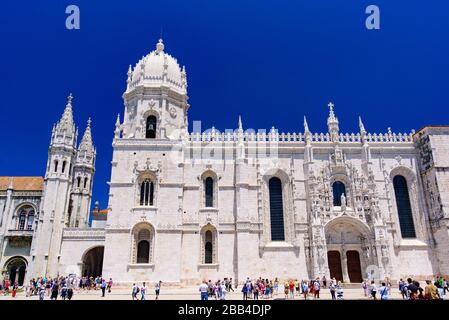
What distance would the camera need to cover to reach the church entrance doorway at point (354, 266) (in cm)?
3080

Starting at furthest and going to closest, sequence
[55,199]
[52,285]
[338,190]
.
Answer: [55,199], [338,190], [52,285]

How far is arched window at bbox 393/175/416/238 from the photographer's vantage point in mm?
32500

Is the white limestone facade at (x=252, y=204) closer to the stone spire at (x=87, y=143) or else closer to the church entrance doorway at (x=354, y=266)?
the church entrance doorway at (x=354, y=266)

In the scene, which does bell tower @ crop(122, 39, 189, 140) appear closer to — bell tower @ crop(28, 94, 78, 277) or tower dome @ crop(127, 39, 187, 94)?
tower dome @ crop(127, 39, 187, 94)

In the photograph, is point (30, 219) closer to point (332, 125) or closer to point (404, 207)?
point (332, 125)

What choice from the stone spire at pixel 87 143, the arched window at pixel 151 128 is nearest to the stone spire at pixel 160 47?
the arched window at pixel 151 128

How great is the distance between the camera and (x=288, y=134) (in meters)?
34.8

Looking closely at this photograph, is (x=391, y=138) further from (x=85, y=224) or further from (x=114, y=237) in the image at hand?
(x=85, y=224)

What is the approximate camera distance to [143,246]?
30.1m

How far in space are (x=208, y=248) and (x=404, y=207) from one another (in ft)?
63.5

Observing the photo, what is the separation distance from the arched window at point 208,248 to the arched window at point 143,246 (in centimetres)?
494

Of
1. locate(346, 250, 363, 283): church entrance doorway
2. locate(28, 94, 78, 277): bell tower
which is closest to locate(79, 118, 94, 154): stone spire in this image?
locate(28, 94, 78, 277): bell tower

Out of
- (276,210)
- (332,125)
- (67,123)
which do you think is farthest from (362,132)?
(67,123)
